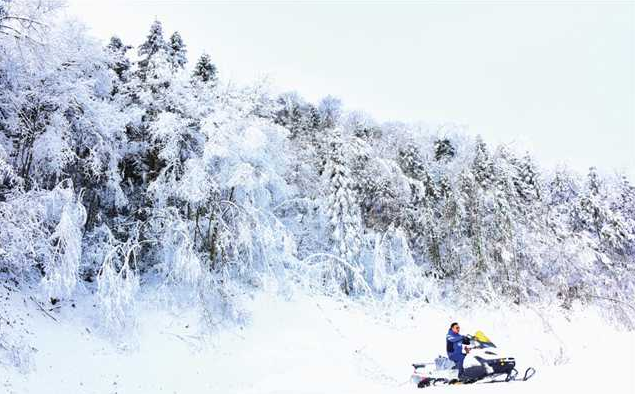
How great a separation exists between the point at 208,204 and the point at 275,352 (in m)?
5.92

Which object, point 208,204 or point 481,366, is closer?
point 481,366

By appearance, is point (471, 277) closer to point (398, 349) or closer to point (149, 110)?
point (398, 349)

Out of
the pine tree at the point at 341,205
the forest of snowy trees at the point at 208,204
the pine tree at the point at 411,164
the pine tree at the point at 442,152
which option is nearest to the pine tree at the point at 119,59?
the forest of snowy trees at the point at 208,204

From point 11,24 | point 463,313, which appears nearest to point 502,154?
point 463,313

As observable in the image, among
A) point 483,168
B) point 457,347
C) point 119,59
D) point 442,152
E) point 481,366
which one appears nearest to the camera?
point 481,366

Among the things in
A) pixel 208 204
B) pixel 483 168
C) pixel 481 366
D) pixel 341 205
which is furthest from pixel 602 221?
pixel 208 204

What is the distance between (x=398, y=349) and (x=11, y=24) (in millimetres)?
16463

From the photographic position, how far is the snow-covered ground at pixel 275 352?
7.87 m

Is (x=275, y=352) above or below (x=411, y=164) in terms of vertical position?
below

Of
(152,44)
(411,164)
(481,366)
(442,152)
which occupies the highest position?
(152,44)

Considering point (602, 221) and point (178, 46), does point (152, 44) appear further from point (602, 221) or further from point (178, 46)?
point (602, 221)

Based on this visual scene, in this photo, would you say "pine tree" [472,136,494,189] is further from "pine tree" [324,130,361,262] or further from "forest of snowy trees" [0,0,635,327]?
"pine tree" [324,130,361,262]

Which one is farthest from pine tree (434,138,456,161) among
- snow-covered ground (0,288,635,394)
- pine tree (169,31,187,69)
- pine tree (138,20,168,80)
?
pine tree (138,20,168,80)

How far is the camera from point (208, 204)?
1595cm
